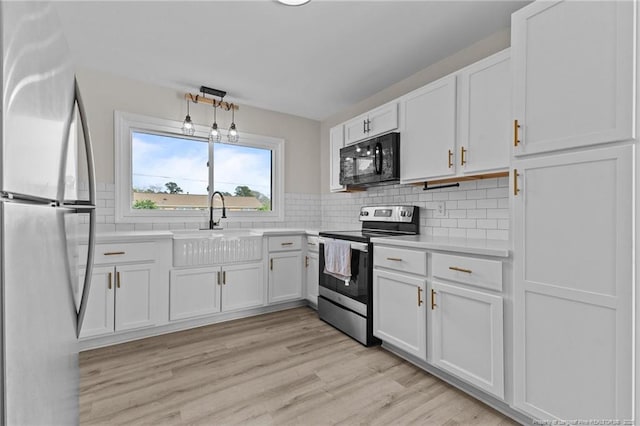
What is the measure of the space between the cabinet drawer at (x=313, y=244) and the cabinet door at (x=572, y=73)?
85.9 inches

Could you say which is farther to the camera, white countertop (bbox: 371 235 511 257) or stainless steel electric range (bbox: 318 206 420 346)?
stainless steel electric range (bbox: 318 206 420 346)

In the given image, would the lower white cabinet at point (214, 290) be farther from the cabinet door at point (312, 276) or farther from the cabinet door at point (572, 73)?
the cabinet door at point (572, 73)

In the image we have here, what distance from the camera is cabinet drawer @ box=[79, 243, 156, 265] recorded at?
250 centimetres

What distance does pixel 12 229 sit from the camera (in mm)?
515

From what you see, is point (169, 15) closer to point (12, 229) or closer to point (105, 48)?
point (105, 48)

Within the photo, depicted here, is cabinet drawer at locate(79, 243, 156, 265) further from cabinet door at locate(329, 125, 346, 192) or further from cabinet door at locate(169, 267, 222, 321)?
cabinet door at locate(329, 125, 346, 192)

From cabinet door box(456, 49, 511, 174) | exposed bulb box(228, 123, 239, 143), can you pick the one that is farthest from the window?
cabinet door box(456, 49, 511, 174)

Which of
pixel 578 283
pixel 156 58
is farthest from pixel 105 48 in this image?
pixel 578 283

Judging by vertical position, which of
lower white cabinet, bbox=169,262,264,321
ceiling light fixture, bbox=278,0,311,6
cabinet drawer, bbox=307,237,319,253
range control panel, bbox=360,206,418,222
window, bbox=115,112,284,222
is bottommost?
lower white cabinet, bbox=169,262,264,321

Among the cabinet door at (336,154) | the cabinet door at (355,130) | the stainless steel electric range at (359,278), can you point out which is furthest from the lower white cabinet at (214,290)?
the cabinet door at (355,130)

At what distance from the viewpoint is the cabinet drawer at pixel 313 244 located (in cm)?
344

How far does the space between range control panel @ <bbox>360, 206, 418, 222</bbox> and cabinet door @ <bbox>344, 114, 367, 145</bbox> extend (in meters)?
0.74

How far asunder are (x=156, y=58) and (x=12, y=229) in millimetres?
2739

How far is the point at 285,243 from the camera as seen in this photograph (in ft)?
11.5
